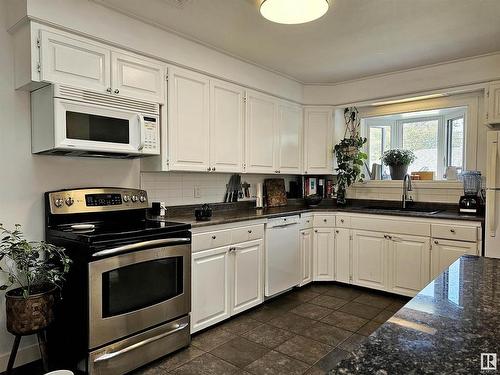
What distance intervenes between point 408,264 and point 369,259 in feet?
1.34

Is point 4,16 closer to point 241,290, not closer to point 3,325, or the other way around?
point 3,325

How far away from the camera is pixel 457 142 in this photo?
394cm

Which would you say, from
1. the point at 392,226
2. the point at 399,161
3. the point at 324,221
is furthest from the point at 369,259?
the point at 399,161

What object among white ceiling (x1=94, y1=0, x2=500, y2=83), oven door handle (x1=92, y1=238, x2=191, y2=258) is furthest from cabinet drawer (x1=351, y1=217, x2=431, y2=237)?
oven door handle (x1=92, y1=238, x2=191, y2=258)

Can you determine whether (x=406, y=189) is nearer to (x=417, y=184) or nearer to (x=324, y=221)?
(x=417, y=184)

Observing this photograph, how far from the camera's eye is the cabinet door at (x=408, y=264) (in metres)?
3.38

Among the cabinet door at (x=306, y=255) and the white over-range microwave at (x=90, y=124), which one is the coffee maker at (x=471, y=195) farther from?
the white over-range microwave at (x=90, y=124)

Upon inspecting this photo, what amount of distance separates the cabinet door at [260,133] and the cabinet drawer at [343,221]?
925 millimetres

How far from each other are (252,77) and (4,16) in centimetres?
210

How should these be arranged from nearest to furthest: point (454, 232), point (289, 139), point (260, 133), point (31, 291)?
point (31, 291)
point (454, 232)
point (260, 133)
point (289, 139)

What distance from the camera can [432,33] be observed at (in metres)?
2.83

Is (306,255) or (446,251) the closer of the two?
(446,251)

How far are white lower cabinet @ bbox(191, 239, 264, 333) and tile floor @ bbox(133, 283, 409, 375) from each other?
13 cm

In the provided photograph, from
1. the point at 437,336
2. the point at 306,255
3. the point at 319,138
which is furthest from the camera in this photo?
the point at 319,138
